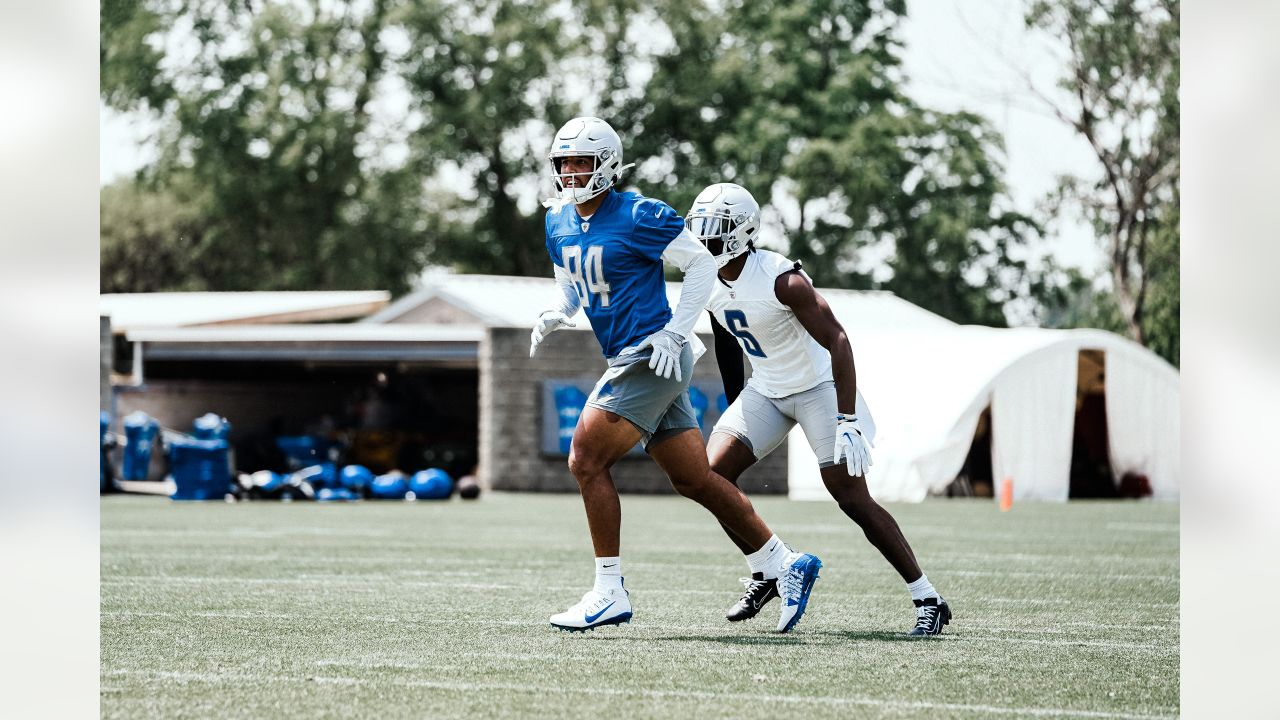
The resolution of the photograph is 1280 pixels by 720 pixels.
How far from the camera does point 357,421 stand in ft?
104

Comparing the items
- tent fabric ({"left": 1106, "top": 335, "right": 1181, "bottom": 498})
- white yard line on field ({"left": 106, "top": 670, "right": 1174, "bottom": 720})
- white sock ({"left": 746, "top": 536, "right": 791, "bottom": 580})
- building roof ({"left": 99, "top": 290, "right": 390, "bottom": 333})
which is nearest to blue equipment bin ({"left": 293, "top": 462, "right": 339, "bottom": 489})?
building roof ({"left": 99, "top": 290, "right": 390, "bottom": 333})

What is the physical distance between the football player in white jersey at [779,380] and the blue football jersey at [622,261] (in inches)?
15.4

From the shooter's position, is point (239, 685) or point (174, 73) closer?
point (239, 685)

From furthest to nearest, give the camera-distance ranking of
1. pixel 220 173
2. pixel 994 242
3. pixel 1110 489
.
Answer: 1. pixel 220 173
2. pixel 994 242
3. pixel 1110 489

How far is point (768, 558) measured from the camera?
7547mm

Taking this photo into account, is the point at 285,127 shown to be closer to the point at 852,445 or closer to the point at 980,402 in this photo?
the point at 980,402

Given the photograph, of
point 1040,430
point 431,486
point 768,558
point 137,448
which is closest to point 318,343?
point 137,448

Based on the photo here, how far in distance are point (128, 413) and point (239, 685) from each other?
25.4 meters

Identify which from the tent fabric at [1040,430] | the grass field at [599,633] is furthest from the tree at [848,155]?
the grass field at [599,633]

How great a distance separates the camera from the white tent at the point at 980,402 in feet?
81.9

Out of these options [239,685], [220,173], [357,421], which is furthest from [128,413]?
[239,685]

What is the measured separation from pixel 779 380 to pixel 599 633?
1.41 meters
